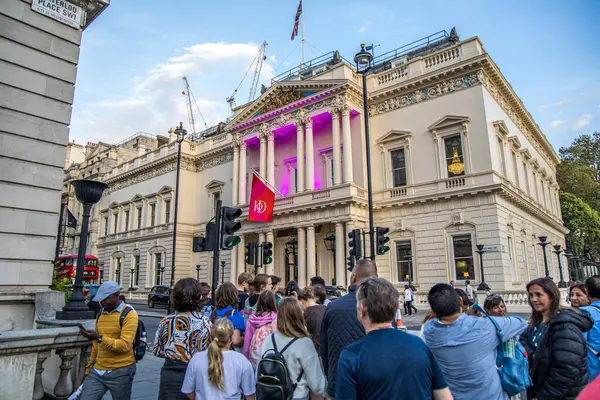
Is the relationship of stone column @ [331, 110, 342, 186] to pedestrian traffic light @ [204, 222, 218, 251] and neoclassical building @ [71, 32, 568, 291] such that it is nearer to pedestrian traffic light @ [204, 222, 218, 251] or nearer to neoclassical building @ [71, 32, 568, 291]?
neoclassical building @ [71, 32, 568, 291]

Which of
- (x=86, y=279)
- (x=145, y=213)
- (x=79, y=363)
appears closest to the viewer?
(x=79, y=363)

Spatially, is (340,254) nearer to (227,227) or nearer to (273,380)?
(227,227)

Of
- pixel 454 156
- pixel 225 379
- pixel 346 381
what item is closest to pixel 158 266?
pixel 454 156

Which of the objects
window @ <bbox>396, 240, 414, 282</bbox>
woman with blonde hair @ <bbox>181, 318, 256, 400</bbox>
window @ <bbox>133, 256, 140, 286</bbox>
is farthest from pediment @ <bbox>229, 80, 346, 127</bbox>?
woman with blonde hair @ <bbox>181, 318, 256, 400</bbox>

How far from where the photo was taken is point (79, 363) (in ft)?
16.1

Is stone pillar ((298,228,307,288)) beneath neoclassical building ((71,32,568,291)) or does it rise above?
beneath

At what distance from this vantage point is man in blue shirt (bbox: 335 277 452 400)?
2.08m

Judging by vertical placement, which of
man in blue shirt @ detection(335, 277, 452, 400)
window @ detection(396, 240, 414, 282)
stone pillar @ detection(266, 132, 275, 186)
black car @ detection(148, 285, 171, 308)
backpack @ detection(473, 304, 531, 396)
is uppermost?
stone pillar @ detection(266, 132, 275, 186)

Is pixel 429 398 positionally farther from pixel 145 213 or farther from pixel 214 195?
pixel 145 213

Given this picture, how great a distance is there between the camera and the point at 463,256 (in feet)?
69.5

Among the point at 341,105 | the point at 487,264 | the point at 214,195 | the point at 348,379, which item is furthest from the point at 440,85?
the point at 348,379

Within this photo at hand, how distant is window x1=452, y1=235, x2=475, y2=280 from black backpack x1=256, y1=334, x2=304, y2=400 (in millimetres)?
19743

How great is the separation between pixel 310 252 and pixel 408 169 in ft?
26.0

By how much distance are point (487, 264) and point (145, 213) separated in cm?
3271
